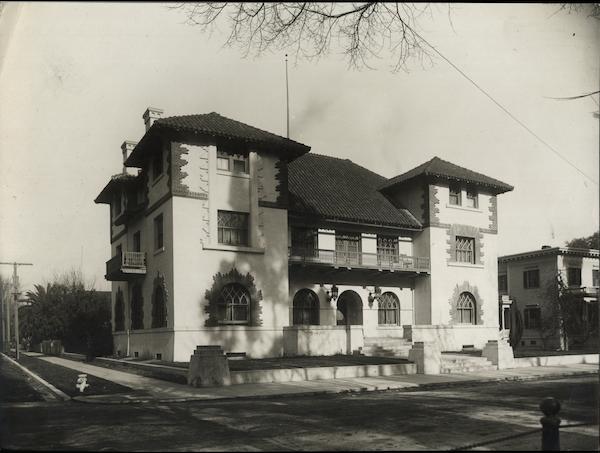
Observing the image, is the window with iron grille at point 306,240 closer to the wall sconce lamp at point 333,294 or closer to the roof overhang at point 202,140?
the wall sconce lamp at point 333,294

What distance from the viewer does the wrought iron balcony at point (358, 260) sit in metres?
26.6

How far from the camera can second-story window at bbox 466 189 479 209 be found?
31.8 m

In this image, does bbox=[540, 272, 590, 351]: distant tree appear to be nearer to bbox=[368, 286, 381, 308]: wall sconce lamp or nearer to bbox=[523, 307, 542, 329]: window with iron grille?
bbox=[523, 307, 542, 329]: window with iron grille

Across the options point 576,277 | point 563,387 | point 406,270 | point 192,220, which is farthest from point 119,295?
point 576,277

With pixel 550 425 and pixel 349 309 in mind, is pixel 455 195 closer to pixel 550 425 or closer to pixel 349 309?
pixel 349 309

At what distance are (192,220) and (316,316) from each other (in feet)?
27.3

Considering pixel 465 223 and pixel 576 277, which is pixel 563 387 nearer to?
pixel 465 223

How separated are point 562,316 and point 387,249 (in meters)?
10.7

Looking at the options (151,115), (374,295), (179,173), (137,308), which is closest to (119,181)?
(151,115)

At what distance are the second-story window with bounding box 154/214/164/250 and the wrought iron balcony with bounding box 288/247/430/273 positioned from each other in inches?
228

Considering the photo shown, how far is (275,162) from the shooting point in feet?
81.6

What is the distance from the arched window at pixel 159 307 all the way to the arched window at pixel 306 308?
6.38 metres

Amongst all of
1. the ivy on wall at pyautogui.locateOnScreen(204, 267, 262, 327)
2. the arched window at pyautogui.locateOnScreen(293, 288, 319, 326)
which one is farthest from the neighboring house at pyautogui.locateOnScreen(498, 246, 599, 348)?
the ivy on wall at pyautogui.locateOnScreen(204, 267, 262, 327)

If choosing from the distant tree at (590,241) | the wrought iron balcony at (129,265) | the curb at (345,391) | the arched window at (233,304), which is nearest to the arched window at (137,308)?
the wrought iron balcony at (129,265)
